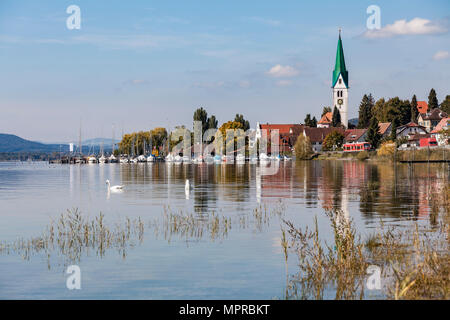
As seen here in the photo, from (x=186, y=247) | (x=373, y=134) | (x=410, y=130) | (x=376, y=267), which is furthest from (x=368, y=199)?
(x=410, y=130)

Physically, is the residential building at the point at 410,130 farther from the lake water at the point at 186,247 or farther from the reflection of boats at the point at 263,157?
the lake water at the point at 186,247

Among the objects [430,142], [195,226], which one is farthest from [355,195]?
[430,142]

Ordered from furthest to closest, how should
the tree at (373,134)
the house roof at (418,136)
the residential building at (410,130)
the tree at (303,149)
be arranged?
the residential building at (410,130) → the tree at (303,149) → the house roof at (418,136) → the tree at (373,134)

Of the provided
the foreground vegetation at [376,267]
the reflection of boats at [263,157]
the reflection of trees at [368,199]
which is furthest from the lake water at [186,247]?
the reflection of boats at [263,157]

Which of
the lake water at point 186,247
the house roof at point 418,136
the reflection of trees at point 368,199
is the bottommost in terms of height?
the lake water at point 186,247

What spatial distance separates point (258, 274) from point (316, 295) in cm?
354

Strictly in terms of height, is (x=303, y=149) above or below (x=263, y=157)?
above

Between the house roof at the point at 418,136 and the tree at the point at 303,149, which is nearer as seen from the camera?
the house roof at the point at 418,136

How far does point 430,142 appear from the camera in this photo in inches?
6452

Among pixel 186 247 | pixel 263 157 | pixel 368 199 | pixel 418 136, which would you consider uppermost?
pixel 418 136

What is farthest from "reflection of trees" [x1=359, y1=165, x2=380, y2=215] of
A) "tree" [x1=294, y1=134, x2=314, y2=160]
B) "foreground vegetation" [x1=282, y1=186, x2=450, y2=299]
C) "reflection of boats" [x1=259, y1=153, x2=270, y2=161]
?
"reflection of boats" [x1=259, y1=153, x2=270, y2=161]

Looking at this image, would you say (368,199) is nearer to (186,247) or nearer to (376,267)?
(186,247)

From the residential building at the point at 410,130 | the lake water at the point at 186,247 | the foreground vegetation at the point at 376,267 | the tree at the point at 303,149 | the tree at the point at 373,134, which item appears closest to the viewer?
the foreground vegetation at the point at 376,267
